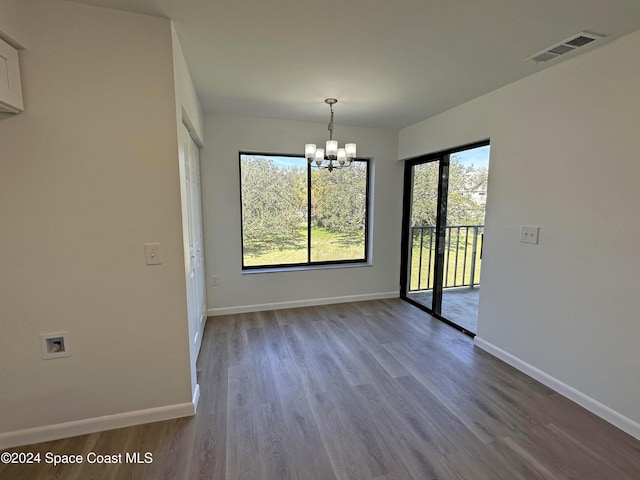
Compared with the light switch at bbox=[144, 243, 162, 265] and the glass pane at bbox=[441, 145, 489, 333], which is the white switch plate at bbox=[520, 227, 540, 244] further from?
the light switch at bbox=[144, 243, 162, 265]

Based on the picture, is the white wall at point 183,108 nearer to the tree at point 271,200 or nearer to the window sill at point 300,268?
the tree at point 271,200

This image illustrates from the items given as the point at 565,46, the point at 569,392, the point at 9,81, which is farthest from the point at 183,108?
the point at 569,392

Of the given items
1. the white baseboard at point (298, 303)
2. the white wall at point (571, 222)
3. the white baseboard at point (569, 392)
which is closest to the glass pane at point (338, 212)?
the white baseboard at point (298, 303)

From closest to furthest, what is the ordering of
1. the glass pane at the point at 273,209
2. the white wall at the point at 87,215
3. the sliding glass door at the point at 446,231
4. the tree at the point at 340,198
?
the white wall at the point at 87,215, the sliding glass door at the point at 446,231, the glass pane at the point at 273,209, the tree at the point at 340,198

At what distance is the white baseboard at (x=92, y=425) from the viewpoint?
1.66 m

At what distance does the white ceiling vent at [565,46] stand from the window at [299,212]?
2300 mm

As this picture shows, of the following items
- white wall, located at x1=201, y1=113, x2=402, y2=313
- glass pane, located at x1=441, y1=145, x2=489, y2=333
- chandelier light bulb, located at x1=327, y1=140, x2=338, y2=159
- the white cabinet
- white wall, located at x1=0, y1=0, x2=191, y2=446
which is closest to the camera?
the white cabinet

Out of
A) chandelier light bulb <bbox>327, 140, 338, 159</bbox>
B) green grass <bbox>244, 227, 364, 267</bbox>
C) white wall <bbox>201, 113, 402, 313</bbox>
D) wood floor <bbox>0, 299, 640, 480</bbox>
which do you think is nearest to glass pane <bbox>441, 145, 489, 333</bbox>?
white wall <bbox>201, 113, 402, 313</bbox>

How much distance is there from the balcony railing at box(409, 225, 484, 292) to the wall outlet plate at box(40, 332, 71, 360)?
358cm

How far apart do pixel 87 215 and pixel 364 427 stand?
2119 millimetres

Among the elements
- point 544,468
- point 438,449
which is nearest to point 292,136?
point 438,449

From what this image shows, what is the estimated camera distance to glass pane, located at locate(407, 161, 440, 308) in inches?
146

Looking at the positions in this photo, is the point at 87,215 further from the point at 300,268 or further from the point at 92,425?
the point at 300,268

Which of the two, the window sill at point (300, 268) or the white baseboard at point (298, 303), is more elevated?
the window sill at point (300, 268)
